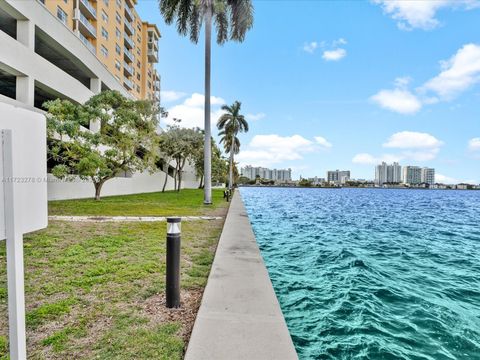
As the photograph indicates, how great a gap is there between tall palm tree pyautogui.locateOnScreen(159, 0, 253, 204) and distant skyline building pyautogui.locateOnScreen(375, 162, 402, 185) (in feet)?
528

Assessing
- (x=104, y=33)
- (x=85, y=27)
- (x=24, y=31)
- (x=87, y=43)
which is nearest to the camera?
(x=24, y=31)

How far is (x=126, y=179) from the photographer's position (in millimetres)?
28250

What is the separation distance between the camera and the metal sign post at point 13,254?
1706 millimetres

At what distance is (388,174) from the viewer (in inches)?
6255

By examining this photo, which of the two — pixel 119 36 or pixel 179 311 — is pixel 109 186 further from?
pixel 119 36

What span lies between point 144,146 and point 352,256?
53.5 ft

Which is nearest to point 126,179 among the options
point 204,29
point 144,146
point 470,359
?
point 144,146

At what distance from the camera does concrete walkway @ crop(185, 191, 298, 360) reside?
2.43m

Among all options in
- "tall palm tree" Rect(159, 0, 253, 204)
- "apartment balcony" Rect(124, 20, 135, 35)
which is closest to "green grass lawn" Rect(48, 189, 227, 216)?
"tall palm tree" Rect(159, 0, 253, 204)

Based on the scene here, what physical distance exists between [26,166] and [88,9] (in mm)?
37271

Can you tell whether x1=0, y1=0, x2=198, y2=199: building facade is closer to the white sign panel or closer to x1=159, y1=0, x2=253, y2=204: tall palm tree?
the white sign panel

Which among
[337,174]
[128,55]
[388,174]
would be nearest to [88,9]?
[128,55]

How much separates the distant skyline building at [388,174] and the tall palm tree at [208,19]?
161013 millimetres

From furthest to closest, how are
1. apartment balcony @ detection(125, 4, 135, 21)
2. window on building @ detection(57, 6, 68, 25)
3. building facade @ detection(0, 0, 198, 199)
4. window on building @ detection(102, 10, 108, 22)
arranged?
apartment balcony @ detection(125, 4, 135, 21) → window on building @ detection(102, 10, 108, 22) → window on building @ detection(57, 6, 68, 25) → building facade @ detection(0, 0, 198, 199)
